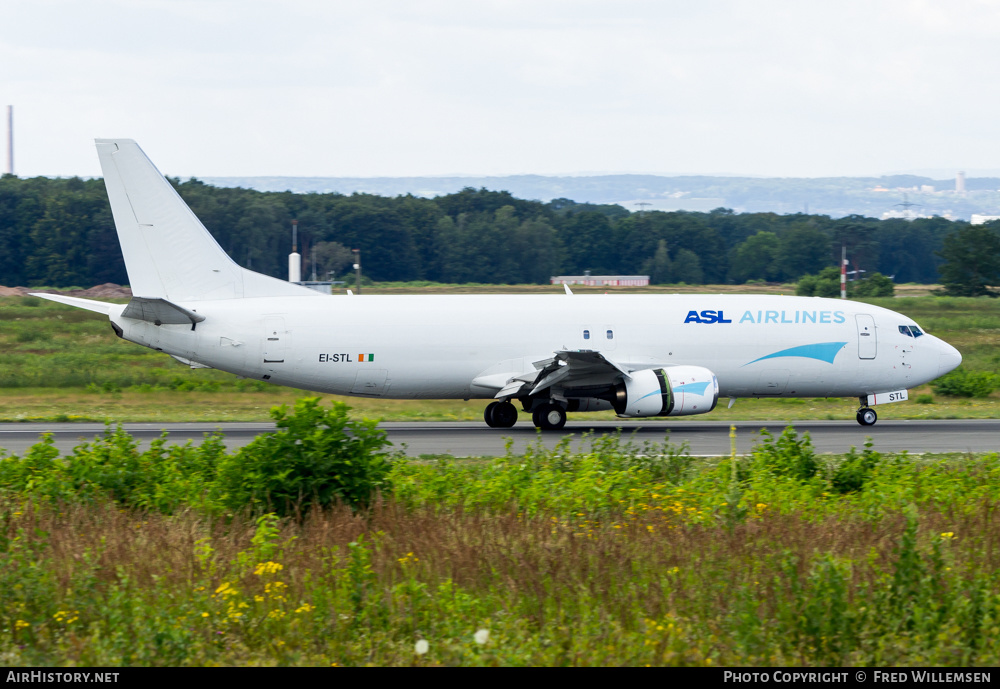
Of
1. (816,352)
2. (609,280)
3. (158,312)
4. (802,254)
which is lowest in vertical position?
(816,352)

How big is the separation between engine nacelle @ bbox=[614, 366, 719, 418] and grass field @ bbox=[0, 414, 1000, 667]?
10.5 m

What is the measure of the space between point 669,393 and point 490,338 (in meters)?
4.66

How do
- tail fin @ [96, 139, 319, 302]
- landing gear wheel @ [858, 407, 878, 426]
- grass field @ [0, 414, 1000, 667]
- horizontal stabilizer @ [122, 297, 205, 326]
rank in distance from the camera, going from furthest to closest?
1. landing gear wheel @ [858, 407, 878, 426]
2. tail fin @ [96, 139, 319, 302]
3. horizontal stabilizer @ [122, 297, 205, 326]
4. grass field @ [0, 414, 1000, 667]

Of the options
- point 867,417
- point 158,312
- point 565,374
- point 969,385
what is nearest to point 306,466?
point 158,312

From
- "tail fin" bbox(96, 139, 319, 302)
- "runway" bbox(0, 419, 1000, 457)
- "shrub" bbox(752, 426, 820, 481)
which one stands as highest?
"tail fin" bbox(96, 139, 319, 302)

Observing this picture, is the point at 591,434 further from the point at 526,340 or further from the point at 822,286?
the point at 822,286

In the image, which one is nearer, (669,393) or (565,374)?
(669,393)

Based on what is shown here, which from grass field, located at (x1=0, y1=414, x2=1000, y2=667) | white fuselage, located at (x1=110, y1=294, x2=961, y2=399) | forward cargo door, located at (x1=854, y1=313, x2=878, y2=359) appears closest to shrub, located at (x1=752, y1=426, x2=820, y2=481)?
grass field, located at (x1=0, y1=414, x2=1000, y2=667)

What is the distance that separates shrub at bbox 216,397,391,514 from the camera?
40.4 ft

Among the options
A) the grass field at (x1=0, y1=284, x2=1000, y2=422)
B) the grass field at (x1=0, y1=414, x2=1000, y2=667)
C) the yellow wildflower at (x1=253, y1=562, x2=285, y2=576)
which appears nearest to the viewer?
the grass field at (x1=0, y1=414, x2=1000, y2=667)

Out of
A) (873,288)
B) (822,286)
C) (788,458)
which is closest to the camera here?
(788,458)

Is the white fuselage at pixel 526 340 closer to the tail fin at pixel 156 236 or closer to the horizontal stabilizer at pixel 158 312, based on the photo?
the horizontal stabilizer at pixel 158 312

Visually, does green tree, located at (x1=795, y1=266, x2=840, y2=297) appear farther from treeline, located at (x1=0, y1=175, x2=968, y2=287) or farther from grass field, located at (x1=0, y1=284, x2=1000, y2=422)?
grass field, located at (x1=0, y1=284, x2=1000, y2=422)

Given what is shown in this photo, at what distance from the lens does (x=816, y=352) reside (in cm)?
2720
